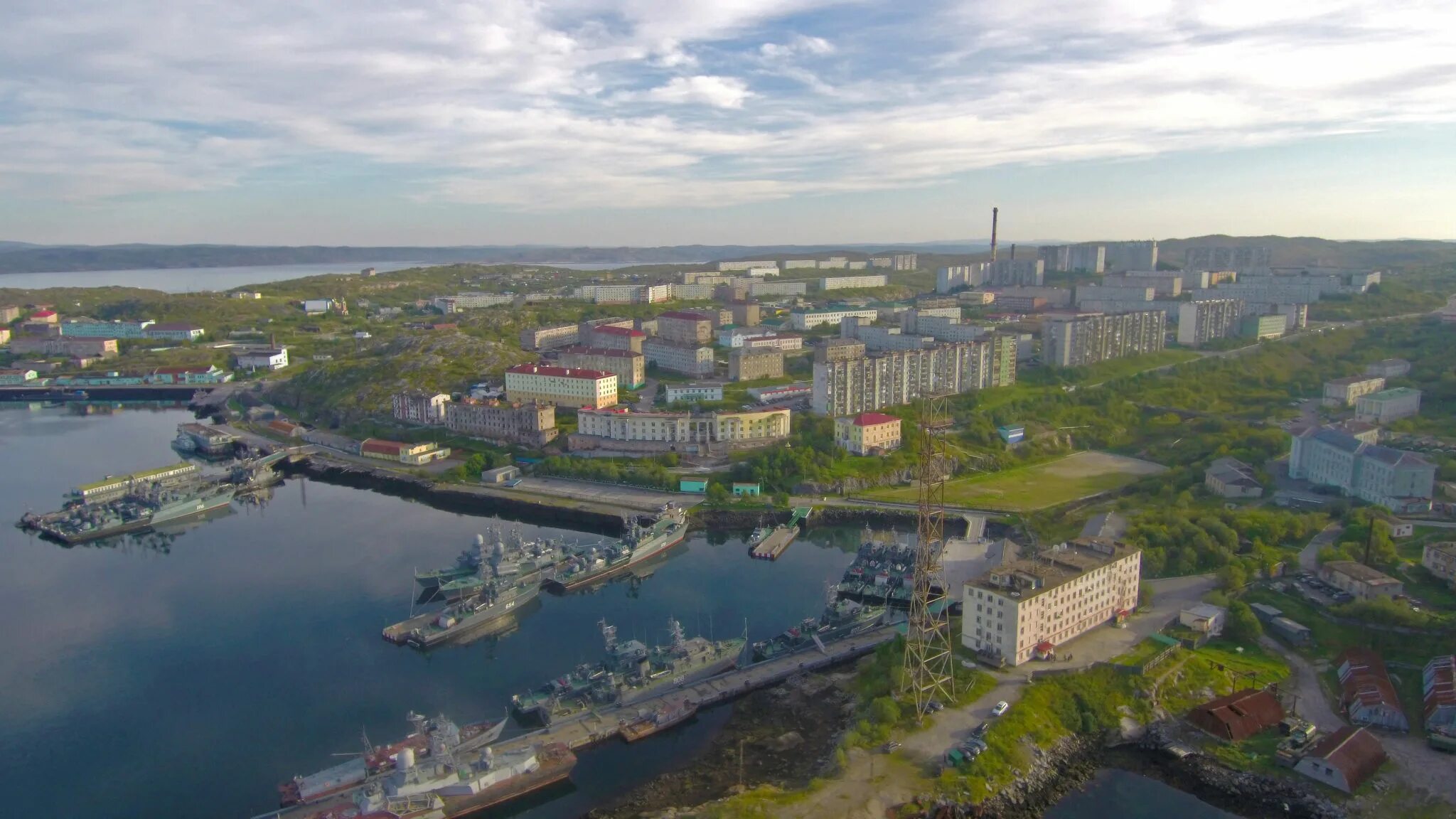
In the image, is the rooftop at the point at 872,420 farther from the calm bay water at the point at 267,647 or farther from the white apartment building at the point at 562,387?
the white apartment building at the point at 562,387

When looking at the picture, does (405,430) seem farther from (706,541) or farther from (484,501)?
(706,541)

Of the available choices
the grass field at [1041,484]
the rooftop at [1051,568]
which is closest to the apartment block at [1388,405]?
the grass field at [1041,484]

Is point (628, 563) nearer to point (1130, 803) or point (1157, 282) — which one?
point (1130, 803)

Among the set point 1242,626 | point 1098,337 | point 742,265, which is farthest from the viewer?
point 742,265

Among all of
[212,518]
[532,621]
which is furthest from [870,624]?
[212,518]

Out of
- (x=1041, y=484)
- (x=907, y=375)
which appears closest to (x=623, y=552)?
(x=1041, y=484)

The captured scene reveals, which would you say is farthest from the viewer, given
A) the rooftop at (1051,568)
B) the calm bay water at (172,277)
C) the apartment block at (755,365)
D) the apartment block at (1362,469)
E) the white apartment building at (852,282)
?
the calm bay water at (172,277)

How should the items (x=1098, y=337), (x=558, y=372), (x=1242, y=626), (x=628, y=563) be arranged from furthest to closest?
(x=1098, y=337) < (x=558, y=372) < (x=628, y=563) < (x=1242, y=626)

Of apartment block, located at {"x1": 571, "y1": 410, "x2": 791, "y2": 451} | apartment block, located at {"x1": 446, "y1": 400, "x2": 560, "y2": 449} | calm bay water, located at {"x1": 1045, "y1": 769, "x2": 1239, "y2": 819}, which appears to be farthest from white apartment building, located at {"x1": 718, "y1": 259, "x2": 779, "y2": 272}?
calm bay water, located at {"x1": 1045, "y1": 769, "x2": 1239, "y2": 819}
